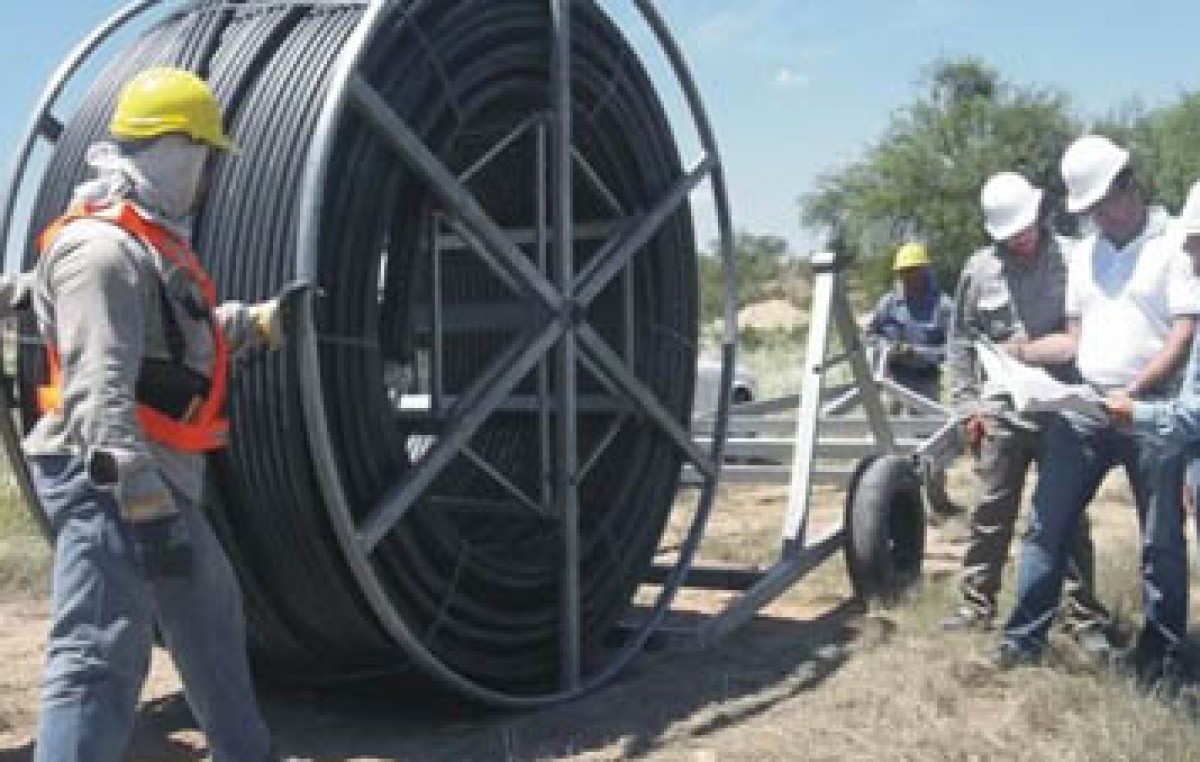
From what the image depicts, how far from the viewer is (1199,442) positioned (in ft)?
19.5

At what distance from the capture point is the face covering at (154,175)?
15.3 feet

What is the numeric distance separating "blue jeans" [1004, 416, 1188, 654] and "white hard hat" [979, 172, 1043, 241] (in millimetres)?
919

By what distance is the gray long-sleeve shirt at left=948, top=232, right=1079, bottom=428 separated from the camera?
7320mm

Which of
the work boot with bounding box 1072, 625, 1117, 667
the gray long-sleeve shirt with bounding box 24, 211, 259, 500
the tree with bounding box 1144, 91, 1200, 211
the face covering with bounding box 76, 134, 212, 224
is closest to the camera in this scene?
the gray long-sleeve shirt with bounding box 24, 211, 259, 500

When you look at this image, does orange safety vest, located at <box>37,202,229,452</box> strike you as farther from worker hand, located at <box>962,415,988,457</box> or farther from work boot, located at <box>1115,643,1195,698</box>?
worker hand, located at <box>962,415,988,457</box>

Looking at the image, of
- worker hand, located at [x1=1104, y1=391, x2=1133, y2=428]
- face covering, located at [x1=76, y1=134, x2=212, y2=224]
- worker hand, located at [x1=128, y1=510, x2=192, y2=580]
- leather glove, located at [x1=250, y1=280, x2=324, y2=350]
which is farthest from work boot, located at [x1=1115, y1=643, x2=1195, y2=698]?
face covering, located at [x1=76, y1=134, x2=212, y2=224]

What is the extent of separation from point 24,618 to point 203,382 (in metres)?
4.45

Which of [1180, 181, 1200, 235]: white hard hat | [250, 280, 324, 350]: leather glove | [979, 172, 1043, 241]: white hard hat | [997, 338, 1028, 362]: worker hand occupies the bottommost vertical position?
[997, 338, 1028, 362]: worker hand

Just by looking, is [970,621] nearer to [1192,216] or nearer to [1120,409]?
[1120,409]

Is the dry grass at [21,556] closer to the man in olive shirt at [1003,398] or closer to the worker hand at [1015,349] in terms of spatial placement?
the man in olive shirt at [1003,398]

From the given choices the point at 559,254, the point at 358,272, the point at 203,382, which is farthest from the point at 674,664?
the point at 203,382

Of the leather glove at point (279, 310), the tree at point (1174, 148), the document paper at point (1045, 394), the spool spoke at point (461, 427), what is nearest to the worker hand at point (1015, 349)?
the document paper at point (1045, 394)

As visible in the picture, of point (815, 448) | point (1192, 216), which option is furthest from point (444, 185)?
point (815, 448)

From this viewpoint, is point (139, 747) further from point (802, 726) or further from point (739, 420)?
point (739, 420)
